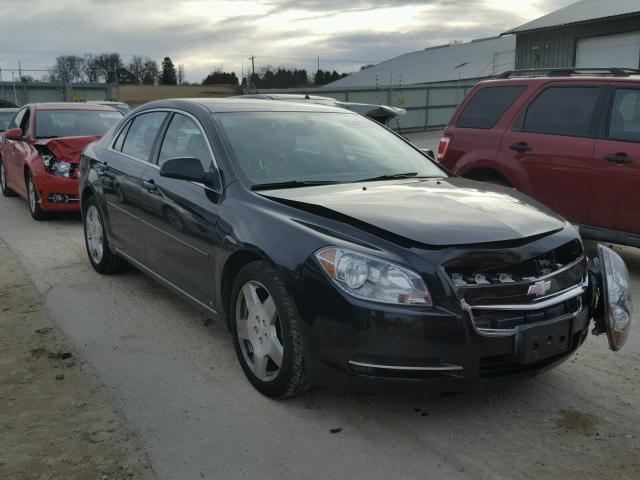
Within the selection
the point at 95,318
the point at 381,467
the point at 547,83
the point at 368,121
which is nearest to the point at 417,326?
the point at 381,467

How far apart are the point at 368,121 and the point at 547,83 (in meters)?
2.65

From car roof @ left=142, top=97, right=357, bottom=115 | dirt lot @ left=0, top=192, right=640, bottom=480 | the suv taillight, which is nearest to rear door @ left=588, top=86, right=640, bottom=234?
dirt lot @ left=0, top=192, right=640, bottom=480

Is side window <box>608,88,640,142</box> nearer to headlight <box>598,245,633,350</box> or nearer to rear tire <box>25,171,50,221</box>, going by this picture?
headlight <box>598,245,633,350</box>

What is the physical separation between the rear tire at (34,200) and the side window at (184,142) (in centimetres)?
485

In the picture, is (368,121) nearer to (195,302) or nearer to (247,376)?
(195,302)

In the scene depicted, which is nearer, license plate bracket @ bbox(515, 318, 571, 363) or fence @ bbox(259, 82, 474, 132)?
license plate bracket @ bbox(515, 318, 571, 363)

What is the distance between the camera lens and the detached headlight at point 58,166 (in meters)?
8.69

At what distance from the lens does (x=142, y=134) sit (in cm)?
523

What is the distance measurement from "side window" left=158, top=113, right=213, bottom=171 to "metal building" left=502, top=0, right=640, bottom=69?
19.0 meters

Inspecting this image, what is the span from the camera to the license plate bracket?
2.95m

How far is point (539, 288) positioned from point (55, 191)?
24.1 feet

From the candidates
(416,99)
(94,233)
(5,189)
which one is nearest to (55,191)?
(94,233)

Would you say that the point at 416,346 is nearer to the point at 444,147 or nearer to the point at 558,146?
the point at 558,146

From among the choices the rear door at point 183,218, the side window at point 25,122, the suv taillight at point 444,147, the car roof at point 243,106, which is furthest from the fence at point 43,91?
the rear door at point 183,218
